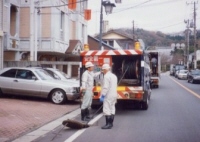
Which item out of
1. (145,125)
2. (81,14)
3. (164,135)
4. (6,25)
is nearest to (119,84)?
(145,125)

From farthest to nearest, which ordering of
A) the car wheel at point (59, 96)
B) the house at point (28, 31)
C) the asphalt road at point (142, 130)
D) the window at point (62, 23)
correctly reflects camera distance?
1. the window at point (62, 23)
2. the house at point (28, 31)
3. the car wheel at point (59, 96)
4. the asphalt road at point (142, 130)

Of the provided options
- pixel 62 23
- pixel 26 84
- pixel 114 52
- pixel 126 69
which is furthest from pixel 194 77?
pixel 114 52

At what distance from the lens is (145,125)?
10656mm

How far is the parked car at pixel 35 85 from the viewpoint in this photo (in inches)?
607

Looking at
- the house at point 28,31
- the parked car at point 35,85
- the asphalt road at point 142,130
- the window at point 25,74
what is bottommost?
the asphalt road at point 142,130

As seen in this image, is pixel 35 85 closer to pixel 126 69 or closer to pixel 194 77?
pixel 126 69

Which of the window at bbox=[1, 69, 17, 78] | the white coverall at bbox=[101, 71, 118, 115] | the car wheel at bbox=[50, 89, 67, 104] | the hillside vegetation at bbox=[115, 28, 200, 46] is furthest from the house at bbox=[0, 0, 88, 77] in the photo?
the hillside vegetation at bbox=[115, 28, 200, 46]

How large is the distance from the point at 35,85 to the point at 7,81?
1455mm

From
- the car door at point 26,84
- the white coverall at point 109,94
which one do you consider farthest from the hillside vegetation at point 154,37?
the white coverall at point 109,94

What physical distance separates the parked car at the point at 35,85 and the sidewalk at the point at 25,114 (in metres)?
0.36

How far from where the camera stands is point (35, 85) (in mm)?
15617

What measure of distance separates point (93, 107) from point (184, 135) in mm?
6306

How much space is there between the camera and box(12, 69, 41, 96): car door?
1563 centimetres

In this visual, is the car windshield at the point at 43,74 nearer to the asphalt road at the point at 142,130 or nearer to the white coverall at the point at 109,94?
the asphalt road at the point at 142,130
